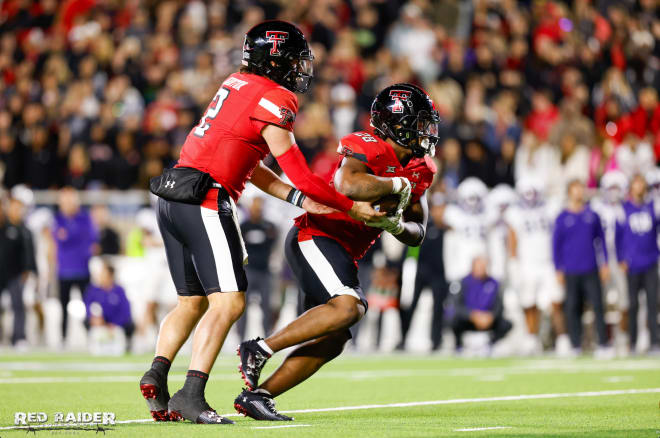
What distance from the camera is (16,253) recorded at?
1447 centimetres

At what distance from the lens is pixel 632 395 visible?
26.3 feet

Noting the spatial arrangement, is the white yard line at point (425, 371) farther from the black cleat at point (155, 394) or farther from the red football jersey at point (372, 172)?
the red football jersey at point (372, 172)

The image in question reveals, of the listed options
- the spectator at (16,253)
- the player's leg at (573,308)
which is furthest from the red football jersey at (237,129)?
the spectator at (16,253)

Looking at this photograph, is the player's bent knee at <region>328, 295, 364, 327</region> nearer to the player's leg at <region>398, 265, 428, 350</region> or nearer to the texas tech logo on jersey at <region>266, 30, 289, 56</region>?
the texas tech logo on jersey at <region>266, 30, 289, 56</region>

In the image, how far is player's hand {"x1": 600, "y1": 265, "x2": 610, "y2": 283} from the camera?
14.4 m

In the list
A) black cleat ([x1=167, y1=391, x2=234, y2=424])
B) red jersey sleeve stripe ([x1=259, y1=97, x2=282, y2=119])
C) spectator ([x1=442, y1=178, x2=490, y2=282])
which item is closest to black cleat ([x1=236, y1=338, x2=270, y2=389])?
black cleat ([x1=167, y1=391, x2=234, y2=424])

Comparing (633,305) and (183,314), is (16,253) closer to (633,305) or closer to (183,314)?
(633,305)

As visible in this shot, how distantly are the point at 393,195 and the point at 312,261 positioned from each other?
1.89ft

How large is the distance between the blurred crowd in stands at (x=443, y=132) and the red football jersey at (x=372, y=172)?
24.9ft

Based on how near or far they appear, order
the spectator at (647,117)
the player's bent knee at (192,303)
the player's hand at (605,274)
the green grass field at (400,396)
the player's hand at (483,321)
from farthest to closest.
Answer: the spectator at (647,117) → the player's hand at (605,274) → the player's hand at (483,321) → the player's bent knee at (192,303) → the green grass field at (400,396)

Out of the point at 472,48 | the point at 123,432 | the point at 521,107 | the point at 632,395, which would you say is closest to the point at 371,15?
the point at 472,48

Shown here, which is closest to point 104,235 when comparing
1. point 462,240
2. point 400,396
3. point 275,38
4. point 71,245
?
point 71,245

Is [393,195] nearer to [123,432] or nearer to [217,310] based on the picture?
[217,310]

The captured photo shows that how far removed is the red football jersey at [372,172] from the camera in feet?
20.7
